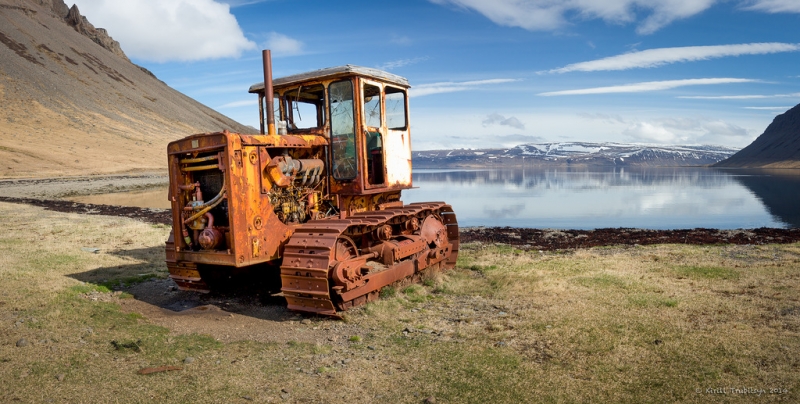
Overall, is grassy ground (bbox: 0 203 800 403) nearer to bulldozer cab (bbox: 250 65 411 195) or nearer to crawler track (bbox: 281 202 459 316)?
crawler track (bbox: 281 202 459 316)

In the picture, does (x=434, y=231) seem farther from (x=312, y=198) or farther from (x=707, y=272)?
(x=707, y=272)

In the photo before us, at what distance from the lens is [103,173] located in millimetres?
60250

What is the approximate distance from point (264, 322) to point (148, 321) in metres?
1.60

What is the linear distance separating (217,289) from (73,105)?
93.4 meters

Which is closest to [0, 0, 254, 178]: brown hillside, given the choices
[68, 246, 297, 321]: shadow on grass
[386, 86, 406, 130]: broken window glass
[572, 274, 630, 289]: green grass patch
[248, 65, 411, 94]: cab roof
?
[68, 246, 297, 321]: shadow on grass

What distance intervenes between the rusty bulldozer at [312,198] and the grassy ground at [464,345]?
638 mm

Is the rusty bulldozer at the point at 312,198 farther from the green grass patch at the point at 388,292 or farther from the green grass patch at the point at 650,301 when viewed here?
the green grass patch at the point at 650,301

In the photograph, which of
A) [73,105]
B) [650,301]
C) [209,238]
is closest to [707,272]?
[650,301]

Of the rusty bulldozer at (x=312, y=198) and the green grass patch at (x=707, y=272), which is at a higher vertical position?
the rusty bulldozer at (x=312, y=198)

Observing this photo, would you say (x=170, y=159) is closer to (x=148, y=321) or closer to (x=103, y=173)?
(x=148, y=321)

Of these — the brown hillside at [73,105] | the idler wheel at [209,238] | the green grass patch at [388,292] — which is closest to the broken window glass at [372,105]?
the green grass patch at [388,292]

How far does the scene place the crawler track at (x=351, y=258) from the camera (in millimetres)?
7277

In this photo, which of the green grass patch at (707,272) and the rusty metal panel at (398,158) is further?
the rusty metal panel at (398,158)

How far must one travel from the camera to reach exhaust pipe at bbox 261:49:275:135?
8333 millimetres
